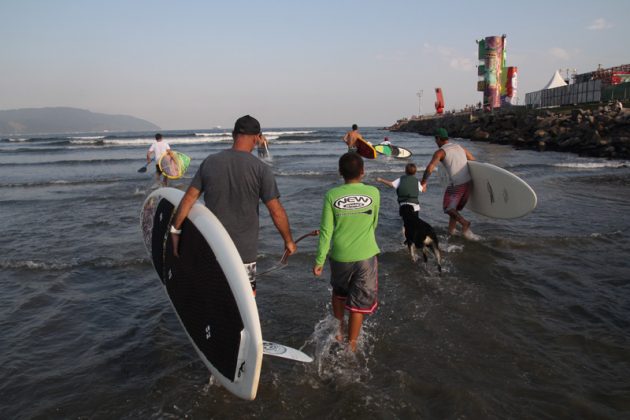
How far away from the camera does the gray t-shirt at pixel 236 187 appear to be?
3.17 m

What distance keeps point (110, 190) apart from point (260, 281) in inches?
445

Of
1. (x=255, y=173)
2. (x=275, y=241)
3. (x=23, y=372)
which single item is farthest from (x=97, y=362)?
(x=275, y=241)

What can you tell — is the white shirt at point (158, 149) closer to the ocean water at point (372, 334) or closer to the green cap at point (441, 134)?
the ocean water at point (372, 334)

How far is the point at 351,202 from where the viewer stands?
136 inches

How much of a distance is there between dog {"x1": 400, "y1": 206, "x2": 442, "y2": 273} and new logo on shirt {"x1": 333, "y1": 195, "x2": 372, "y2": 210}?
8.48 feet

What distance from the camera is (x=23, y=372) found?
11.9ft

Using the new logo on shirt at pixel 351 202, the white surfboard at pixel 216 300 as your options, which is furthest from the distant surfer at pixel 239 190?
the new logo on shirt at pixel 351 202

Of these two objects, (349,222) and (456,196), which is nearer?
(349,222)

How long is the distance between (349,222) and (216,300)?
119cm

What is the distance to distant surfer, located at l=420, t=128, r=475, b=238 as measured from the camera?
7.19 m

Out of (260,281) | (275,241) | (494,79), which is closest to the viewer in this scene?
(260,281)

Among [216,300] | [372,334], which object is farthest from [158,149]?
[216,300]

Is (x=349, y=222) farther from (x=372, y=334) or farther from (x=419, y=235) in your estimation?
(x=419, y=235)

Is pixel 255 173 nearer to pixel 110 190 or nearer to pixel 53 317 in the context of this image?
pixel 53 317
